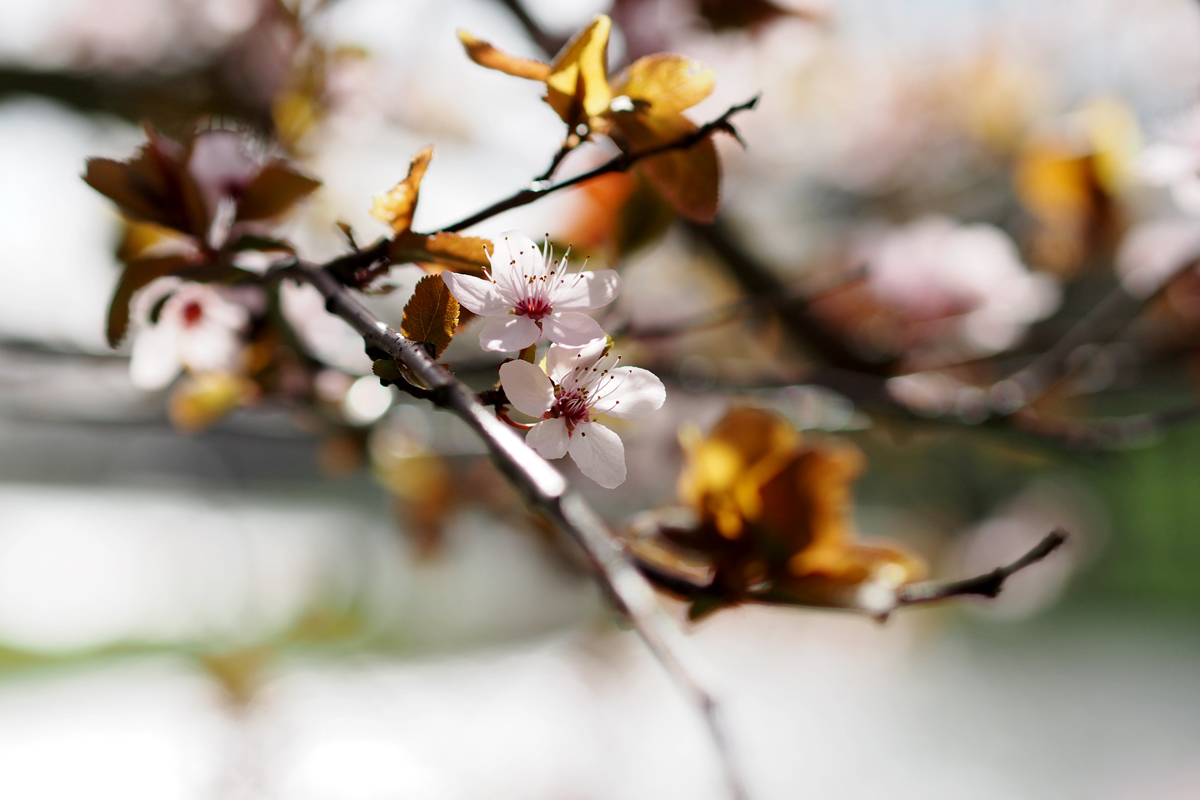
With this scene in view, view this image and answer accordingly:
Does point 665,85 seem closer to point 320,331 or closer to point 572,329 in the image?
point 572,329

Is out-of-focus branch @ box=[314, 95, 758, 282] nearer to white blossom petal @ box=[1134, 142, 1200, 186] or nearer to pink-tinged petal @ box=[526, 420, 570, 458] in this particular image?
pink-tinged petal @ box=[526, 420, 570, 458]

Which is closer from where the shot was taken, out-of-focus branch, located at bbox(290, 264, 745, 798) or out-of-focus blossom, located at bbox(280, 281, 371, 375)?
out-of-focus branch, located at bbox(290, 264, 745, 798)

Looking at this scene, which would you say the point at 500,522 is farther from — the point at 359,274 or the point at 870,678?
the point at 870,678

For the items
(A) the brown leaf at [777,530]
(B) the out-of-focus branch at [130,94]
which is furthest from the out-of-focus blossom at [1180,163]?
(B) the out-of-focus branch at [130,94]

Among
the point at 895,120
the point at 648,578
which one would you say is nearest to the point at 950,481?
the point at 895,120

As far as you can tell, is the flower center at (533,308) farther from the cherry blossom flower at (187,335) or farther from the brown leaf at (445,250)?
the cherry blossom flower at (187,335)

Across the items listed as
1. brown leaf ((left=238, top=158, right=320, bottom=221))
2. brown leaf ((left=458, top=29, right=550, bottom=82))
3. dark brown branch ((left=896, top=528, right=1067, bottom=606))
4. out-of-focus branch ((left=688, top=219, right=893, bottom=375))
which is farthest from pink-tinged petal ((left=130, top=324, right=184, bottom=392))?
out-of-focus branch ((left=688, top=219, right=893, bottom=375))

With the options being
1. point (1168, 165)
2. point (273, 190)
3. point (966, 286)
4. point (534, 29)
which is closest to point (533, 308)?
point (273, 190)
